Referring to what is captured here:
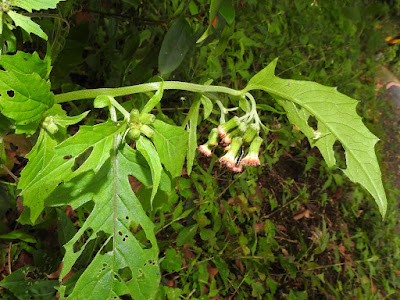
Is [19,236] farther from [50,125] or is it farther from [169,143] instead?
[169,143]

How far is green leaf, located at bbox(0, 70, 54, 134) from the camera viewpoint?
2.79ft

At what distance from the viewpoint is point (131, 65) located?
179cm

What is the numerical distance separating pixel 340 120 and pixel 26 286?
1.39m

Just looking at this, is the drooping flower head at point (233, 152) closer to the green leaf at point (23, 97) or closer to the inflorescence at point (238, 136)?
the inflorescence at point (238, 136)

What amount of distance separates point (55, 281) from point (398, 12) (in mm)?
5732

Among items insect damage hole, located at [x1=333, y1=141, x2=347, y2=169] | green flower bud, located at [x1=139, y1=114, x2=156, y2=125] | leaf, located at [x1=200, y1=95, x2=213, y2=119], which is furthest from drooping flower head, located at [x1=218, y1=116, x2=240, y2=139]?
insect damage hole, located at [x1=333, y1=141, x2=347, y2=169]

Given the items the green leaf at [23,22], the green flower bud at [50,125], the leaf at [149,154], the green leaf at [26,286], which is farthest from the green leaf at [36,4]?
the green leaf at [26,286]

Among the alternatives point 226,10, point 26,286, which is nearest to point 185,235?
point 26,286

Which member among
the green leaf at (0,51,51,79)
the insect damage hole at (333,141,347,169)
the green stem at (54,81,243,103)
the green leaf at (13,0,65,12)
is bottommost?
the insect damage hole at (333,141,347,169)

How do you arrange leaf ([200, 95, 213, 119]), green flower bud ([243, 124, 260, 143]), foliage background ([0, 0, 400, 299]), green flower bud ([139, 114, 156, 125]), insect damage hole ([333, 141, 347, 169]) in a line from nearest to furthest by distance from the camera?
green flower bud ([139, 114, 156, 125]) → green flower bud ([243, 124, 260, 143]) → leaf ([200, 95, 213, 119]) → foliage background ([0, 0, 400, 299]) → insect damage hole ([333, 141, 347, 169])

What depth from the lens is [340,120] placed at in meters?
1.05

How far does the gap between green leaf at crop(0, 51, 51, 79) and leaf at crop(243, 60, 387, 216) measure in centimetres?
60

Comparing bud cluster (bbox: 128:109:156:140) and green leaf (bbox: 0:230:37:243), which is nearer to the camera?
bud cluster (bbox: 128:109:156:140)

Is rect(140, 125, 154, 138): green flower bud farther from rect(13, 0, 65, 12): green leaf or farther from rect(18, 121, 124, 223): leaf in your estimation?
rect(13, 0, 65, 12): green leaf
